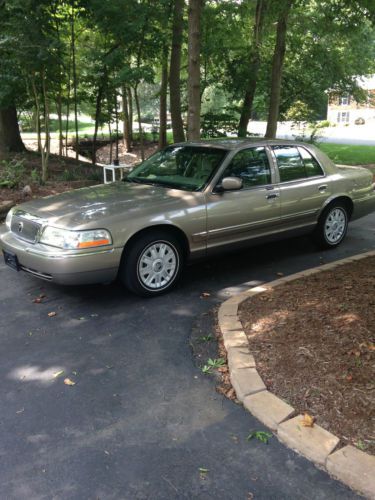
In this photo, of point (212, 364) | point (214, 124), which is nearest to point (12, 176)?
point (212, 364)

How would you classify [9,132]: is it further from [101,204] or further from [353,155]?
[353,155]

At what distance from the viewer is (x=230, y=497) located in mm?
2350

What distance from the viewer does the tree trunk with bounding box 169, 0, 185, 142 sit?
10.6 m

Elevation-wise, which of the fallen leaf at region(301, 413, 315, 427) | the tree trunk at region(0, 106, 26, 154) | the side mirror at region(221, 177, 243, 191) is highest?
the tree trunk at region(0, 106, 26, 154)

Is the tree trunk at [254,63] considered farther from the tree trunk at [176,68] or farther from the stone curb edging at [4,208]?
the stone curb edging at [4,208]

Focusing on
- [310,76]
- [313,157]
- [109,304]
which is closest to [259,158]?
[313,157]

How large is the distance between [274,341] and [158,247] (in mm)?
1698

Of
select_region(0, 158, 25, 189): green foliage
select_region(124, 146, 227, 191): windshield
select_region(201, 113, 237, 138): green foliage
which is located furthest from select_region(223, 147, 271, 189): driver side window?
select_region(201, 113, 237, 138): green foliage

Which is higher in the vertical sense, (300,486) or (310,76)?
(310,76)

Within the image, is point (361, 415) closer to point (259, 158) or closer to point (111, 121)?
point (259, 158)

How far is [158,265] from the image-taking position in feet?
16.0

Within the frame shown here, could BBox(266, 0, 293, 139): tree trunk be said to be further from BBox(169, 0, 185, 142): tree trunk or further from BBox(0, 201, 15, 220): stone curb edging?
BBox(0, 201, 15, 220): stone curb edging

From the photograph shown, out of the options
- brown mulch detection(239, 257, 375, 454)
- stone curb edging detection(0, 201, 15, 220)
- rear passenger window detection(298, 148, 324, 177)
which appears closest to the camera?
brown mulch detection(239, 257, 375, 454)

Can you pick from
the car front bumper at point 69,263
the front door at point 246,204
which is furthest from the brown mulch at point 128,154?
the car front bumper at point 69,263
